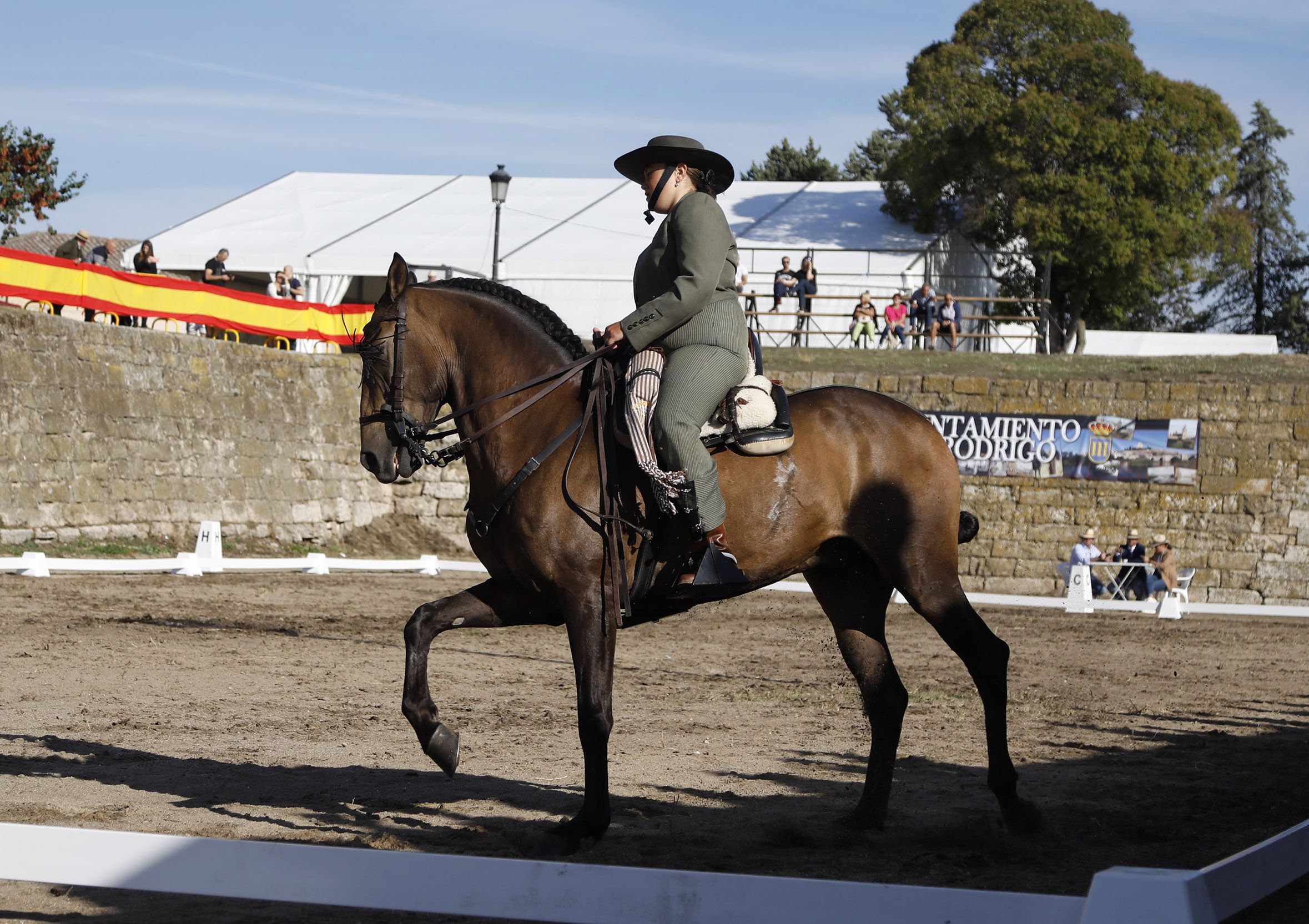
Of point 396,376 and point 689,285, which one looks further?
point 396,376

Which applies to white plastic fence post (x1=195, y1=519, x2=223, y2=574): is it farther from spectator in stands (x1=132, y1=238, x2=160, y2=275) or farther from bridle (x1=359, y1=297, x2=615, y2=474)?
bridle (x1=359, y1=297, x2=615, y2=474)

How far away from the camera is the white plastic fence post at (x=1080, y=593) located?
17859 mm

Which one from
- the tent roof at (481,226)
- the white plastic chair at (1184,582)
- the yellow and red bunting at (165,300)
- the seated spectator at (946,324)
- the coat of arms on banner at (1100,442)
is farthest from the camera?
the tent roof at (481,226)

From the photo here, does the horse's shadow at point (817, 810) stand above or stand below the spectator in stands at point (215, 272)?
below

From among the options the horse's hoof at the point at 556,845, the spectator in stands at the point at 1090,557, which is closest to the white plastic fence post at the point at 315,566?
the spectator in stands at the point at 1090,557

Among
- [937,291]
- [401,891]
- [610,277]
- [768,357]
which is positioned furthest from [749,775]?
[937,291]

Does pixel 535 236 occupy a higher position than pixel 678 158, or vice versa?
pixel 535 236

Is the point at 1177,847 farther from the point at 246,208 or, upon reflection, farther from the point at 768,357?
the point at 246,208

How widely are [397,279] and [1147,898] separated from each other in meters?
3.83

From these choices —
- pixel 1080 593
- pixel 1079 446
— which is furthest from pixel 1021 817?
pixel 1079 446

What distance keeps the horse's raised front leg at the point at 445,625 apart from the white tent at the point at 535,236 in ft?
74.8

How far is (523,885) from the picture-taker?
3455 millimetres

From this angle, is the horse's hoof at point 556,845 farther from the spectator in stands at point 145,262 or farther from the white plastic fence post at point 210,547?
the spectator in stands at point 145,262

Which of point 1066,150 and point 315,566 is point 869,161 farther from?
point 315,566
